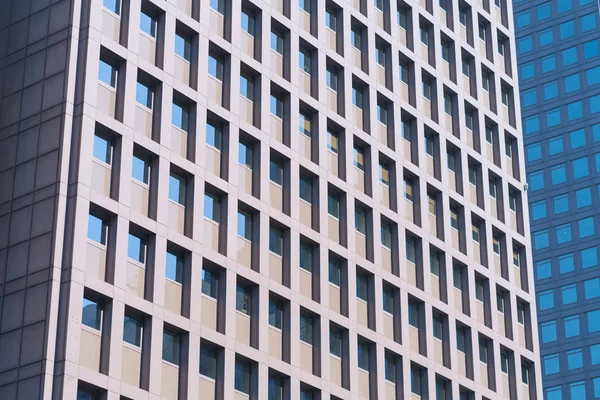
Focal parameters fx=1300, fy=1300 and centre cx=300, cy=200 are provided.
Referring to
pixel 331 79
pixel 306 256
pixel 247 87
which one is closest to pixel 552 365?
pixel 331 79

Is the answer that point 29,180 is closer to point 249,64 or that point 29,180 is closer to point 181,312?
point 181,312

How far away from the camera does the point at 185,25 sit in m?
56.5

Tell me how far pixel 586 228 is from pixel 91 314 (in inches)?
3274

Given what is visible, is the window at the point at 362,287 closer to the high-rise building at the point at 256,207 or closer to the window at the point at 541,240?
the high-rise building at the point at 256,207

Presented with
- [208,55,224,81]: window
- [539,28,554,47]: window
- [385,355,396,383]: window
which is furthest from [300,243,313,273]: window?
[539,28,554,47]: window

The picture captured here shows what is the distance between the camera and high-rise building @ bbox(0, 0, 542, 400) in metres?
48.1

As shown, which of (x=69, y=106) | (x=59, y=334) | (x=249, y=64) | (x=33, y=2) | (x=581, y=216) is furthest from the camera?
(x=581, y=216)

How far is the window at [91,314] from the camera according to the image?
1843 inches

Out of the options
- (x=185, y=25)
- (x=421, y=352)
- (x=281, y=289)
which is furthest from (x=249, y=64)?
(x=421, y=352)

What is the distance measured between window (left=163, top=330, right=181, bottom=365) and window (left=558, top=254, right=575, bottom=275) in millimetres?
77578

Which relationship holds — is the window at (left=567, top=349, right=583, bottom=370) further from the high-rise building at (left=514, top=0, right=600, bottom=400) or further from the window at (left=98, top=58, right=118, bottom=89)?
the window at (left=98, top=58, right=118, bottom=89)

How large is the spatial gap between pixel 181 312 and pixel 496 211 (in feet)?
97.4

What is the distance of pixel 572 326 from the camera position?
395ft

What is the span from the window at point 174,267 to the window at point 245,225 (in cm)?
423
